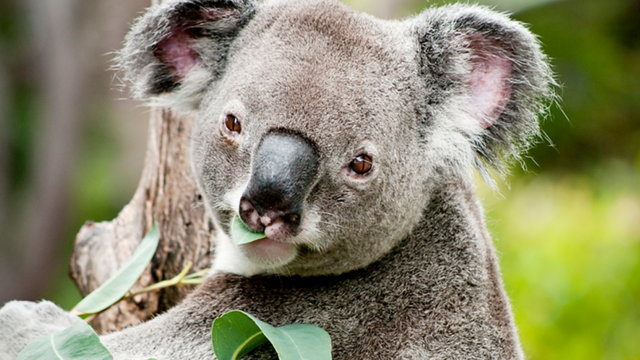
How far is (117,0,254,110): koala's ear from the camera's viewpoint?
2.37 metres

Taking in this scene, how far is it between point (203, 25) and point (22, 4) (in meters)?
5.96

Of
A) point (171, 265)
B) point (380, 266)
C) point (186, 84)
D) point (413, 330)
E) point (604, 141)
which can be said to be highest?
point (186, 84)

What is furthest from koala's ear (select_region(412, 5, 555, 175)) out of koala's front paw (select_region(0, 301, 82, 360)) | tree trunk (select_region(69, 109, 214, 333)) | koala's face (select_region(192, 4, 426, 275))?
koala's front paw (select_region(0, 301, 82, 360))

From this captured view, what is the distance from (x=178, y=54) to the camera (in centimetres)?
249

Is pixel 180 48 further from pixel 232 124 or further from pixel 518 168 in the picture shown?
pixel 518 168

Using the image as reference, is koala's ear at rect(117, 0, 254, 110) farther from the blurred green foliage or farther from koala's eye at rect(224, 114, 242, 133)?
the blurred green foliage

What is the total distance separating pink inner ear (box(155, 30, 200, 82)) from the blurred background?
2.89 meters

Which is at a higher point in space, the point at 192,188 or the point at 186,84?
the point at 186,84

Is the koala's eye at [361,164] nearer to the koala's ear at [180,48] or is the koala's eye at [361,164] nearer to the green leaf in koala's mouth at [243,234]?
the green leaf in koala's mouth at [243,234]

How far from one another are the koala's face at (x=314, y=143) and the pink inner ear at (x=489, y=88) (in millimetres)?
238

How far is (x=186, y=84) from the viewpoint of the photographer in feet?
8.13

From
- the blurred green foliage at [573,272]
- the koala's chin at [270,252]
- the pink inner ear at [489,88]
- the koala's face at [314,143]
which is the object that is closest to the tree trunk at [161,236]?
the koala's face at [314,143]

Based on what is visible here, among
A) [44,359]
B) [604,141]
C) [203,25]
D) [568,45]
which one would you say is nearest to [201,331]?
[44,359]

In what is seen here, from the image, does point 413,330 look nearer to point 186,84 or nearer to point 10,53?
point 186,84
